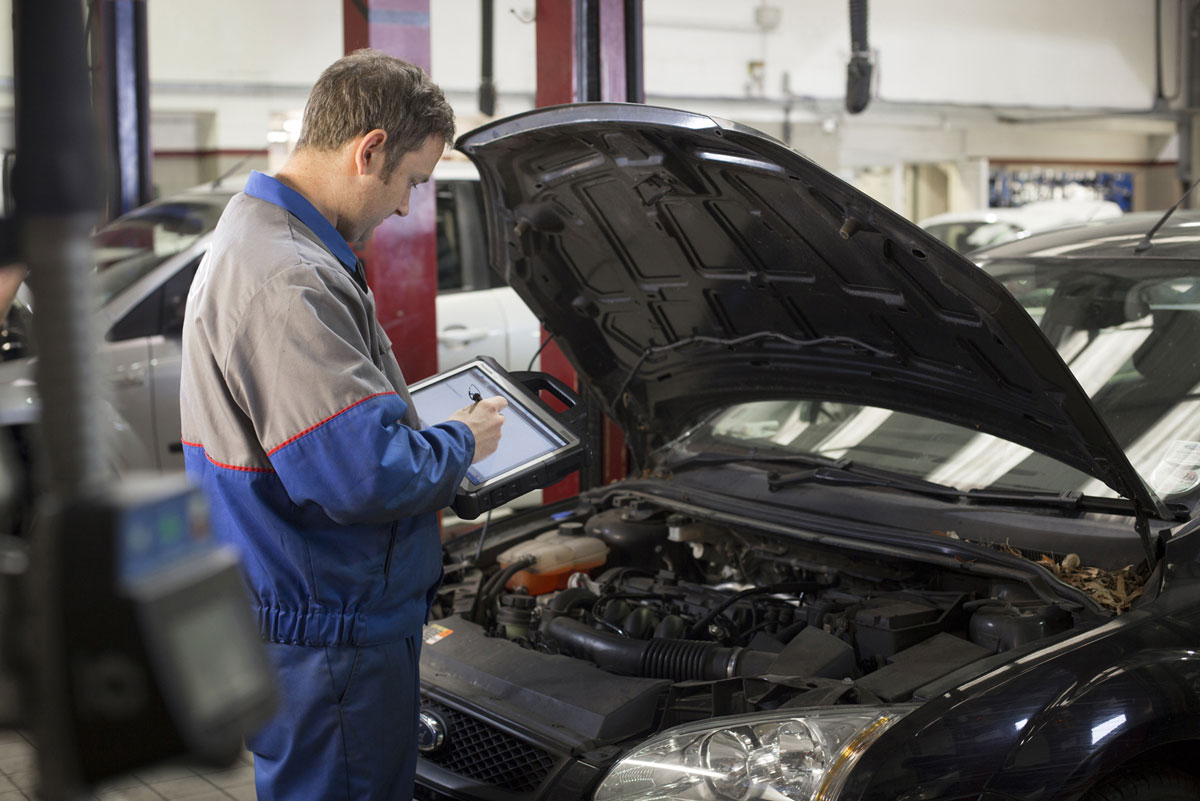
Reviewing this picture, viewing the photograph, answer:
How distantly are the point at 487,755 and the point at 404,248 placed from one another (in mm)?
2355

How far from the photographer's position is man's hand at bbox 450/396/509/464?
80.7 inches

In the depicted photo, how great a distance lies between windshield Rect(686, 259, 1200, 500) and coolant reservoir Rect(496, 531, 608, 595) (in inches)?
16.3

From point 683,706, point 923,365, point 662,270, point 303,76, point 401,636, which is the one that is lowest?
point 683,706

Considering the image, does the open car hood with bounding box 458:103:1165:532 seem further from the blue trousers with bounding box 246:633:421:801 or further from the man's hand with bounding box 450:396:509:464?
the blue trousers with bounding box 246:633:421:801

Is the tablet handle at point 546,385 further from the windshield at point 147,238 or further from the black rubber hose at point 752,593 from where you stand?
the windshield at point 147,238

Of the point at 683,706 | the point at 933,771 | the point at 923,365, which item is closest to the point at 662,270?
the point at 923,365

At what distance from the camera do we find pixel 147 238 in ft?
20.2

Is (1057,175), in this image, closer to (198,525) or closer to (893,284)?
(893,284)

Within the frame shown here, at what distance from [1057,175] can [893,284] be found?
14046 mm

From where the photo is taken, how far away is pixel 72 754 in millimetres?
722

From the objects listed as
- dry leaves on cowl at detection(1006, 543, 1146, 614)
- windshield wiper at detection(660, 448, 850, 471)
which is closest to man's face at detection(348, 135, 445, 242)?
windshield wiper at detection(660, 448, 850, 471)

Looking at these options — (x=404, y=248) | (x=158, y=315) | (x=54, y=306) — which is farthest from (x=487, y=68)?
(x=54, y=306)

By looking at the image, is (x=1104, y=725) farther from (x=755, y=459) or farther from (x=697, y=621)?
(x=755, y=459)

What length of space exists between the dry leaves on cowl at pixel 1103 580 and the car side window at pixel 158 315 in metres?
4.50
